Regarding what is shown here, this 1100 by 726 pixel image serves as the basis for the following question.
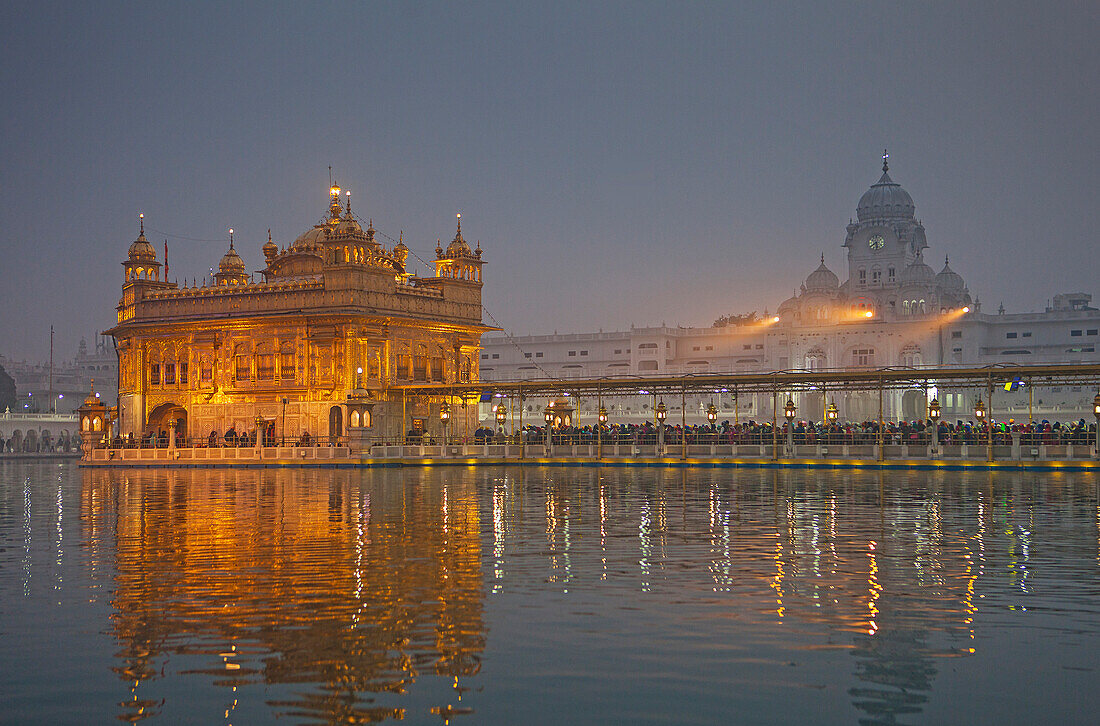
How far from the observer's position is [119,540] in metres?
19.2

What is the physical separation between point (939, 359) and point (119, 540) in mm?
99345

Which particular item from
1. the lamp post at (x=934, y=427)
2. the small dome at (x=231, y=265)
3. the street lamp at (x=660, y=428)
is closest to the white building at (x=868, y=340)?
the small dome at (x=231, y=265)

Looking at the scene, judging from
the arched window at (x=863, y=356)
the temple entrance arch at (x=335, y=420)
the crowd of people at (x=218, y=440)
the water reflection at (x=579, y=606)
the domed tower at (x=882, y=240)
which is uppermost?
the domed tower at (x=882, y=240)

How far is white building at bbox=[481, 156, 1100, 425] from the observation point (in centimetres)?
10838

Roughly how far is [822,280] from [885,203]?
14827 millimetres

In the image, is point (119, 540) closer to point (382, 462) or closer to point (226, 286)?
point (382, 462)

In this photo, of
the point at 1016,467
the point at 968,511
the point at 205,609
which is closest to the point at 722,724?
the point at 205,609

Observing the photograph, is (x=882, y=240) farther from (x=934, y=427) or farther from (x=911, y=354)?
(x=934, y=427)

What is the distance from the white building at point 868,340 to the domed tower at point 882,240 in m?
0.11

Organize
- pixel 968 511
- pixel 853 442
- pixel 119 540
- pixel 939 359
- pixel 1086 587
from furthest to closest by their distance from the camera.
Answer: pixel 939 359 < pixel 853 442 < pixel 968 511 < pixel 119 540 < pixel 1086 587

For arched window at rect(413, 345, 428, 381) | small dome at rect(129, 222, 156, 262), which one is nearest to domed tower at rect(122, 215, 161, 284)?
small dome at rect(129, 222, 156, 262)

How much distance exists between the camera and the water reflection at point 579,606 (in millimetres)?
8578

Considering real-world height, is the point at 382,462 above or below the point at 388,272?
below

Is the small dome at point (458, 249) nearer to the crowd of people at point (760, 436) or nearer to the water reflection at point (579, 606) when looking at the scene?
the crowd of people at point (760, 436)
